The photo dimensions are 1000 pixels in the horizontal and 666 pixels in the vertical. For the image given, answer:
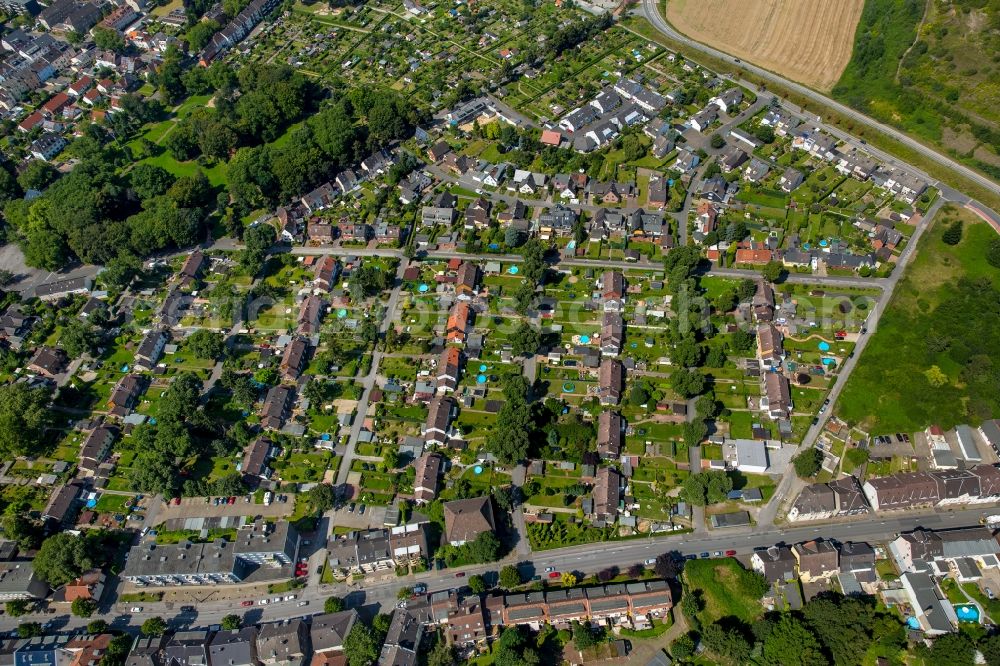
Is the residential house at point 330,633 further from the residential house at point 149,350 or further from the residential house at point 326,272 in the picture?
the residential house at point 326,272

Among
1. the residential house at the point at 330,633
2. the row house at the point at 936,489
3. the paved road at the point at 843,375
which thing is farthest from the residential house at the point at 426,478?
the row house at the point at 936,489

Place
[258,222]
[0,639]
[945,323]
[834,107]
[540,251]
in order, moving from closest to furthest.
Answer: [0,639]
[945,323]
[540,251]
[258,222]
[834,107]

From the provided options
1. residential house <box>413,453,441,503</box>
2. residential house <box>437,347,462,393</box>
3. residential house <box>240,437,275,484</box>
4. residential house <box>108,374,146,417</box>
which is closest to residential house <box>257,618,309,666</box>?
residential house <box>413,453,441,503</box>

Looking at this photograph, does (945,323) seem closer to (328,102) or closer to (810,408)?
(810,408)

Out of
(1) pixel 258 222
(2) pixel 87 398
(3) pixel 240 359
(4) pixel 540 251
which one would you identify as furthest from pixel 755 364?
(2) pixel 87 398

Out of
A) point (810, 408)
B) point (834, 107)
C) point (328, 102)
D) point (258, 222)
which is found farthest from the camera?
point (328, 102)

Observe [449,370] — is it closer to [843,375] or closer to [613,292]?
[613,292]
